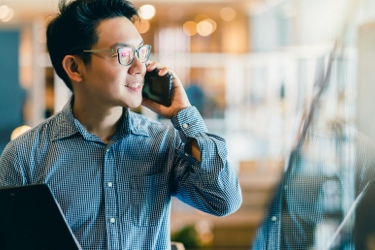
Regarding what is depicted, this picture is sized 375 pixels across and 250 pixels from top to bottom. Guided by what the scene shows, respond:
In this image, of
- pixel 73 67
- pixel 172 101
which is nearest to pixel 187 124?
pixel 172 101

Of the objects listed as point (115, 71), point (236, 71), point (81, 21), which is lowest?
point (236, 71)

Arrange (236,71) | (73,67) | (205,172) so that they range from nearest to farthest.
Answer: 1. (205,172)
2. (73,67)
3. (236,71)

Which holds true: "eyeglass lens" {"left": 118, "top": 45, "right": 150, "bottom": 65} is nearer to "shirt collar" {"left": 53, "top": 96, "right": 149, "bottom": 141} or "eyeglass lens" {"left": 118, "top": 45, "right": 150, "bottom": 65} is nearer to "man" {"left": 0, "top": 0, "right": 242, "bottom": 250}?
"man" {"left": 0, "top": 0, "right": 242, "bottom": 250}

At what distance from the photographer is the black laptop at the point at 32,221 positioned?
4.46 feet

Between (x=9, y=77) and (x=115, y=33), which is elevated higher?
(x=115, y=33)

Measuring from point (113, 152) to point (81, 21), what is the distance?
34 centimetres

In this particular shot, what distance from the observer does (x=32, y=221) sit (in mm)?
1385

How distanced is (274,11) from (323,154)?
8646 mm

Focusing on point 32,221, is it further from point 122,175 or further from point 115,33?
point 115,33

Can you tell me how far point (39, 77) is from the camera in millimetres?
5086

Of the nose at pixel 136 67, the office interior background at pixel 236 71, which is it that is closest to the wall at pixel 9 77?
the office interior background at pixel 236 71

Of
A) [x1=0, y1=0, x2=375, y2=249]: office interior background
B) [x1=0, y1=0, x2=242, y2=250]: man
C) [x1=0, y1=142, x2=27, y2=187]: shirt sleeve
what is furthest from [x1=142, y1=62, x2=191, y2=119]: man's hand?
[x1=0, y1=0, x2=375, y2=249]: office interior background

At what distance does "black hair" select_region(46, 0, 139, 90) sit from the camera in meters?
1.65

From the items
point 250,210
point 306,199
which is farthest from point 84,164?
point 250,210
